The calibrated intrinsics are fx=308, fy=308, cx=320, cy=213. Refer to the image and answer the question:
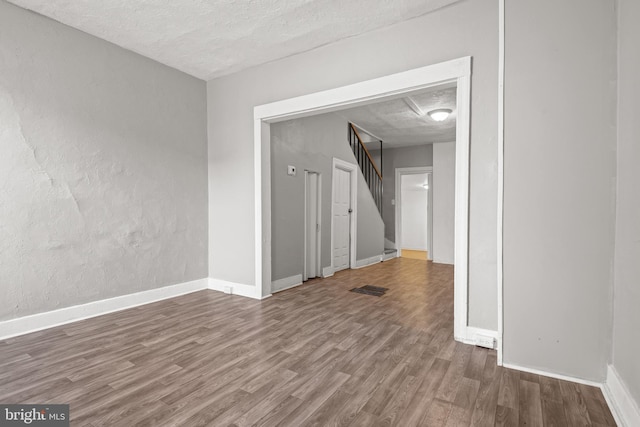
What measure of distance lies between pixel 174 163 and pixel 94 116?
105 centimetres

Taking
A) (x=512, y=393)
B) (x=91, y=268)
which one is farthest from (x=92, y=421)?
(x=512, y=393)

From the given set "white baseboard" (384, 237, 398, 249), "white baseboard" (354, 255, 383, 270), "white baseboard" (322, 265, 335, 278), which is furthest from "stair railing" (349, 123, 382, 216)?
"white baseboard" (322, 265, 335, 278)

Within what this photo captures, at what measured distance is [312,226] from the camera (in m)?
5.54

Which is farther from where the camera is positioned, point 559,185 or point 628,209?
point 559,185

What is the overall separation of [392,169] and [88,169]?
293 inches

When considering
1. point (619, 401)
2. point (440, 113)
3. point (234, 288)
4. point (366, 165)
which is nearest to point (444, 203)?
point (366, 165)

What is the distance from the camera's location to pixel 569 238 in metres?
2.21

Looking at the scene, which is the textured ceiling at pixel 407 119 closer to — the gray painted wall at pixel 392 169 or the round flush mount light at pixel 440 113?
the round flush mount light at pixel 440 113

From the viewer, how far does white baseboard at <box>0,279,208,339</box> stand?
2896mm

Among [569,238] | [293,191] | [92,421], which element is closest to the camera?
[92,421]

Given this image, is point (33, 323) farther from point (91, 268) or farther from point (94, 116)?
point (94, 116)

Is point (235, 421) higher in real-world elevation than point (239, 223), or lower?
lower

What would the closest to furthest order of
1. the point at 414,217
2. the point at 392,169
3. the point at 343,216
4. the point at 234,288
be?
the point at 234,288 < the point at 343,216 < the point at 392,169 < the point at 414,217

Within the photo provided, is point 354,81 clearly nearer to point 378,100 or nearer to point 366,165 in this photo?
point 378,100
